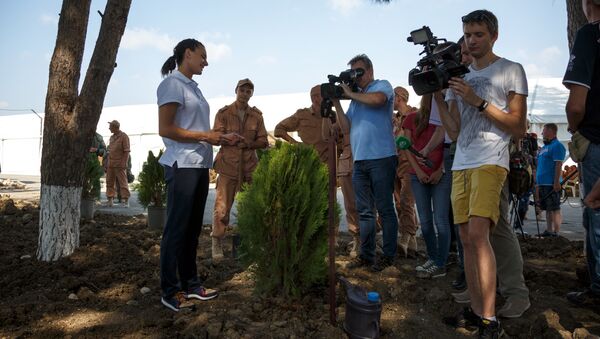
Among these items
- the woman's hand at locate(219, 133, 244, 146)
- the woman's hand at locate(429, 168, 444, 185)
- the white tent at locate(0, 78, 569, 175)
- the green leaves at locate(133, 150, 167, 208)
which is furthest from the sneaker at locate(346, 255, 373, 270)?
the white tent at locate(0, 78, 569, 175)

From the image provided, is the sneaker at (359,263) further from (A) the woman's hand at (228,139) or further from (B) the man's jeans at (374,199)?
(A) the woman's hand at (228,139)

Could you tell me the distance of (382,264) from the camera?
167 inches

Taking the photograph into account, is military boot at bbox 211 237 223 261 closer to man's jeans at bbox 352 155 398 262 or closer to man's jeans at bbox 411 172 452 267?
man's jeans at bbox 352 155 398 262

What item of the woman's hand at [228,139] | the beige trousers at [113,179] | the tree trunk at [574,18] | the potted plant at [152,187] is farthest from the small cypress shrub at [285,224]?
the beige trousers at [113,179]

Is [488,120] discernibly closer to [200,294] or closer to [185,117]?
[185,117]

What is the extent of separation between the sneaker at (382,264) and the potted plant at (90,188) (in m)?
5.56

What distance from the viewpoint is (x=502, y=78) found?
279cm

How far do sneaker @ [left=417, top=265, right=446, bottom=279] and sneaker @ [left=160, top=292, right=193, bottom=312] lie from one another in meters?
1.97

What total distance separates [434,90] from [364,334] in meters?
→ 1.49

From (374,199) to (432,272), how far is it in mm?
816

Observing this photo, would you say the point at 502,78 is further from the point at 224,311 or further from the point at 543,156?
the point at 543,156

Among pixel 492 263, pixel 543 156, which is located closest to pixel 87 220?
pixel 492 263

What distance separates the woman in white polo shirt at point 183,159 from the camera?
3.23 metres

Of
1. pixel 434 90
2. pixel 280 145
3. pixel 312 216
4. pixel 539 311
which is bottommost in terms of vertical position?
pixel 539 311
